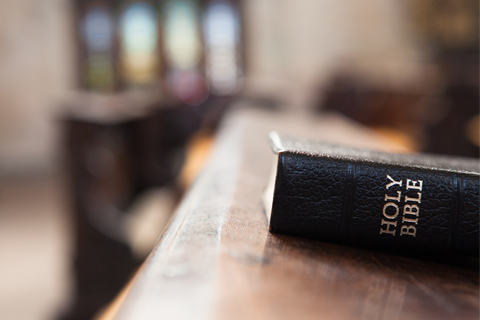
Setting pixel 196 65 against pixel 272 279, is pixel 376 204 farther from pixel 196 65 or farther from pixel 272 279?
pixel 196 65

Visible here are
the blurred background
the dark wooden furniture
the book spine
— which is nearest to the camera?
the dark wooden furniture

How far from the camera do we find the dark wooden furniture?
0.21m

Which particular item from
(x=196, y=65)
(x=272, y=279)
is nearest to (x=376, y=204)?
(x=272, y=279)

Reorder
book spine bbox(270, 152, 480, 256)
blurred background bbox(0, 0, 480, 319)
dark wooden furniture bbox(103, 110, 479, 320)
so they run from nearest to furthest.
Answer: dark wooden furniture bbox(103, 110, 479, 320) < book spine bbox(270, 152, 480, 256) < blurred background bbox(0, 0, 480, 319)

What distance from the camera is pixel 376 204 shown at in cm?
34

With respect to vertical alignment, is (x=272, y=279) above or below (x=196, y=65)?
below

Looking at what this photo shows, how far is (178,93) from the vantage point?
6.60m

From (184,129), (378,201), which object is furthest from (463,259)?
(184,129)

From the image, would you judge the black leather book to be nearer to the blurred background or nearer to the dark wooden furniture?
the dark wooden furniture

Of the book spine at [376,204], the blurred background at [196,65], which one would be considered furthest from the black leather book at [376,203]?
the blurred background at [196,65]

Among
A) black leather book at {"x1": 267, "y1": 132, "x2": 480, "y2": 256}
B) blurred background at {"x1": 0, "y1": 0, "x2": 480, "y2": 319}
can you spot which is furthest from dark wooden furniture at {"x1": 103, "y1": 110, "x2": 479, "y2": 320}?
blurred background at {"x1": 0, "y1": 0, "x2": 480, "y2": 319}

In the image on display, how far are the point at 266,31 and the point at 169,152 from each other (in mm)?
4262

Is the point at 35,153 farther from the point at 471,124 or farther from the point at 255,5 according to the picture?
the point at 471,124

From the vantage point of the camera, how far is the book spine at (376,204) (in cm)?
34
